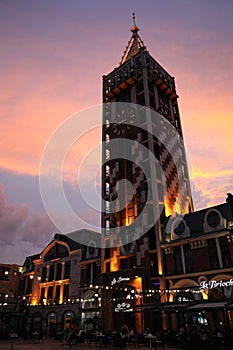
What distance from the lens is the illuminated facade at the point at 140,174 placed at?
4091 cm

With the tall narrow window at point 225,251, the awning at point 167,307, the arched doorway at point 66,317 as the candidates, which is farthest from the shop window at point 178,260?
the arched doorway at point 66,317

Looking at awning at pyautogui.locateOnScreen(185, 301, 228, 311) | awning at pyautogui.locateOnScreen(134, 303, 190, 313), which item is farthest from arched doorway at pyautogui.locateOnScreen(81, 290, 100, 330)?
awning at pyautogui.locateOnScreen(185, 301, 228, 311)

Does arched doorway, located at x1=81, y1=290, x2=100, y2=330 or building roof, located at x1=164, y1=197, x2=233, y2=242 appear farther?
arched doorway, located at x1=81, y1=290, x2=100, y2=330

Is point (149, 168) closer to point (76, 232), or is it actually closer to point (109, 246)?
point (109, 246)

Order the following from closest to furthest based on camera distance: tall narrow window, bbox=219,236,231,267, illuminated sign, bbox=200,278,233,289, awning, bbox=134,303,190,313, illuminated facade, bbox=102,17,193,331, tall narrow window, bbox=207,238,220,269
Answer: awning, bbox=134,303,190,313, illuminated sign, bbox=200,278,233,289, tall narrow window, bbox=219,236,231,267, tall narrow window, bbox=207,238,220,269, illuminated facade, bbox=102,17,193,331

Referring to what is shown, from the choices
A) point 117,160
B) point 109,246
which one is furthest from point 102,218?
point 117,160

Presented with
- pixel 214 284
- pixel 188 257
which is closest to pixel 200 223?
pixel 188 257

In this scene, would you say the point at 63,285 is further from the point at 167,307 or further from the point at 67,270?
the point at 167,307

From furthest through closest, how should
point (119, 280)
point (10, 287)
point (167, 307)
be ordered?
1. point (10, 287)
2. point (119, 280)
3. point (167, 307)

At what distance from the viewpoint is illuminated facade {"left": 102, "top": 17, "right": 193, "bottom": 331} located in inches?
1610

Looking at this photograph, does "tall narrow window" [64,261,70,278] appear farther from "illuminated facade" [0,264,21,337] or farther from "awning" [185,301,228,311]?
"awning" [185,301,228,311]

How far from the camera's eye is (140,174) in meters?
46.7

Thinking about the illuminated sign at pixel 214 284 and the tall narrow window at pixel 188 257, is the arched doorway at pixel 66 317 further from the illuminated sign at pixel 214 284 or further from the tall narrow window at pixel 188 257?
the illuminated sign at pixel 214 284

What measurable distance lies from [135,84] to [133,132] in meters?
11.0
